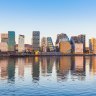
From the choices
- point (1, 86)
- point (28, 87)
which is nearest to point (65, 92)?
→ point (28, 87)

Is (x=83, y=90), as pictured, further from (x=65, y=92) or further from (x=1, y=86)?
(x=1, y=86)

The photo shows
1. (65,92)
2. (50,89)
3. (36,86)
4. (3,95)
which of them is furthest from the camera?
(36,86)

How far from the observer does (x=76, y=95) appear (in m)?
69.5

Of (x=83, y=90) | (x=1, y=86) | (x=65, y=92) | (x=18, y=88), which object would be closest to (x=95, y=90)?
(x=83, y=90)

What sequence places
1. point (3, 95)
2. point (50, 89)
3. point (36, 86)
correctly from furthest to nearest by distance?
point (36, 86) → point (50, 89) → point (3, 95)

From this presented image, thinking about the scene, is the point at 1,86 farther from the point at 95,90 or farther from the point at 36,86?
the point at 95,90

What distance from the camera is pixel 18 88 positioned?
78688 mm

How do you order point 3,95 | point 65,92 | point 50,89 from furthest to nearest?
point 50,89 → point 65,92 → point 3,95

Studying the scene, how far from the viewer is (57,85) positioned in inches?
3346

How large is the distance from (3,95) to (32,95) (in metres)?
6.16

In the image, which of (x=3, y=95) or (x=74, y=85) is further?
(x=74, y=85)

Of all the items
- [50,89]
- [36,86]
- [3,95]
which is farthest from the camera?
[36,86]

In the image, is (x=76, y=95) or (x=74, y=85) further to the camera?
(x=74, y=85)

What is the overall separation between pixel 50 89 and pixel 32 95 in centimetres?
919
